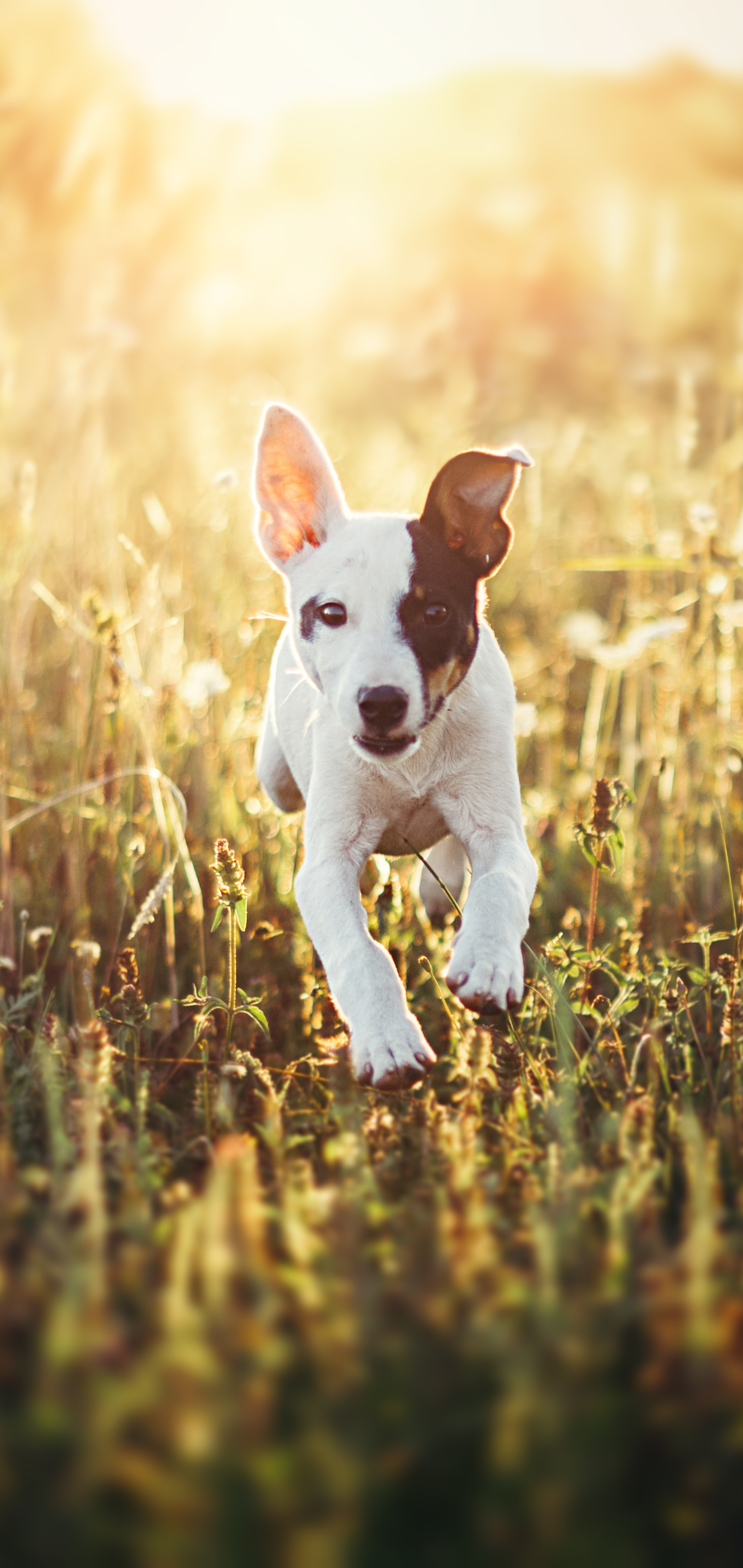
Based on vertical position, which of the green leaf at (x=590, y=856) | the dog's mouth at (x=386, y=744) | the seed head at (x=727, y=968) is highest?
the dog's mouth at (x=386, y=744)

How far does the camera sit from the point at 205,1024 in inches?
105

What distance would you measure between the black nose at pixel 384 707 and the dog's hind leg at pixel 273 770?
3.58ft

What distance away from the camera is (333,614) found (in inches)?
108

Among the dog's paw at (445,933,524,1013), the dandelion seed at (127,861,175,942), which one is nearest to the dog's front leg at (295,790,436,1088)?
the dog's paw at (445,933,524,1013)

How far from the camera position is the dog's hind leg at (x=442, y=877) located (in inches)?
140

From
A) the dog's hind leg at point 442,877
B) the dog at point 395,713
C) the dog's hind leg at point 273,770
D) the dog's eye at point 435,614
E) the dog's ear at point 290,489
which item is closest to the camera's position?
the dog at point 395,713

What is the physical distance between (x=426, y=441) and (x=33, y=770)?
3681mm

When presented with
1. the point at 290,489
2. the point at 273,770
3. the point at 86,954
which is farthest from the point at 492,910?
the point at 273,770

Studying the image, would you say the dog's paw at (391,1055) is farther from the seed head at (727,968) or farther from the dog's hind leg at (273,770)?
the dog's hind leg at (273,770)

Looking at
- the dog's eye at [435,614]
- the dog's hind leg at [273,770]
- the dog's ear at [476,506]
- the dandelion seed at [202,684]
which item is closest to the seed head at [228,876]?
the dog's eye at [435,614]

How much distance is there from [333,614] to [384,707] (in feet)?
1.18

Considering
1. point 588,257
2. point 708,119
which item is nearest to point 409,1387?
point 588,257

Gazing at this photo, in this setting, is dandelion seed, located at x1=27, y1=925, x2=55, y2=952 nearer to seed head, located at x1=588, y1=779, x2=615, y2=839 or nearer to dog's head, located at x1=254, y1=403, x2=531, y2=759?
dog's head, located at x1=254, y1=403, x2=531, y2=759

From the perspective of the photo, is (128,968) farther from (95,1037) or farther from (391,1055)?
(391,1055)
